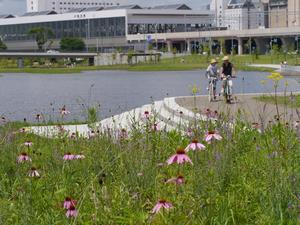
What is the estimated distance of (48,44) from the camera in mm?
134000

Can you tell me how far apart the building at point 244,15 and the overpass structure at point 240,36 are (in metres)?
18.1

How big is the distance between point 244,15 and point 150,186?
5387 inches

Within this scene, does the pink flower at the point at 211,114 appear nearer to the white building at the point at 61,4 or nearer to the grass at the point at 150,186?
the grass at the point at 150,186

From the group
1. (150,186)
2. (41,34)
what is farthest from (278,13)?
(150,186)

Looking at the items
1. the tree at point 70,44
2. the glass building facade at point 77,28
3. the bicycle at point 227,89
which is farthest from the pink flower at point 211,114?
the glass building facade at point 77,28

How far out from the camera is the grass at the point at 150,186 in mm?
4355

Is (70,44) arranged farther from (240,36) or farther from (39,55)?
(240,36)

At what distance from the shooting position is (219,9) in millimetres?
153875

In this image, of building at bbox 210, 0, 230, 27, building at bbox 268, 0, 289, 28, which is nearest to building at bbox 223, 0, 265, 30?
building at bbox 210, 0, 230, 27

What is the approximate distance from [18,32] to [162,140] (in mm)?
138809

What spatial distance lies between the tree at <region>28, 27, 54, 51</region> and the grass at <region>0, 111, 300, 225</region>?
12630 centimetres

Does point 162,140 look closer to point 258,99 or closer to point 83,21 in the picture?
point 258,99

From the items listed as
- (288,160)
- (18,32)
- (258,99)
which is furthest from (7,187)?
(18,32)

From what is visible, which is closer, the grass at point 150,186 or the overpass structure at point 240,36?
the grass at point 150,186
